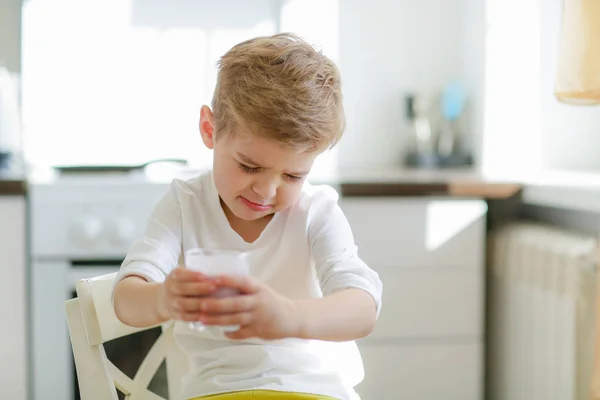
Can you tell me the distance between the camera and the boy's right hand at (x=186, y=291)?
0.84 metres

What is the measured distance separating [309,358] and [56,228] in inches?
50.8

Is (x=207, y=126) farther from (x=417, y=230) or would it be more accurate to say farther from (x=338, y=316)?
(x=417, y=230)

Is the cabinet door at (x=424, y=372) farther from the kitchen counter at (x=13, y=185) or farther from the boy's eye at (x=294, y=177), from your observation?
the boy's eye at (x=294, y=177)

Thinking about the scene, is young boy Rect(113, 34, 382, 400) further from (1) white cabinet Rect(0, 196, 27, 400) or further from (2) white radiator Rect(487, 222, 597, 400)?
(1) white cabinet Rect(0, 196, 27, 400)

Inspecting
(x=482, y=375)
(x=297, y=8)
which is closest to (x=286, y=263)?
(x=482, y=375)

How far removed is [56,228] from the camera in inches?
87.7

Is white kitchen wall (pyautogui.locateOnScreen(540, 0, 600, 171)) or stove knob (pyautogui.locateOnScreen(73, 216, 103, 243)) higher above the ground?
white kitchen wall (pyautogui.locateOnScreen(540, 0, 600, 171))

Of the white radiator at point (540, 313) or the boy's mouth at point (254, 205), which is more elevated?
the boy's mouth at point (254, 205)

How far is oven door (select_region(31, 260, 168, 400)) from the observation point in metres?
2.21

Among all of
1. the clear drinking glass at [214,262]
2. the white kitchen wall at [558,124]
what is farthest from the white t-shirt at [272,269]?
the white kitchen wall at [558,124]

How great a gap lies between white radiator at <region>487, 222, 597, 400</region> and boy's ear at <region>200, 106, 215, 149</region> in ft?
3.39

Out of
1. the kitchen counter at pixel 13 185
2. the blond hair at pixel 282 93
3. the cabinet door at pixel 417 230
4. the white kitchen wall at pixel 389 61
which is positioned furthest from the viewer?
the white kitchen wall at pixel 389 61

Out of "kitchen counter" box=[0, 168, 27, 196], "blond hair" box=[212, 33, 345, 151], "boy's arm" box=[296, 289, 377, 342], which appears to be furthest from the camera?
"kitchen counter" box=[0, 168, 27, 196]

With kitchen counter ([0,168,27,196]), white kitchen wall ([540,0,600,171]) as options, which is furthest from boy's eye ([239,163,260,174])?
white kitchen wall ([540,0,600,171])
